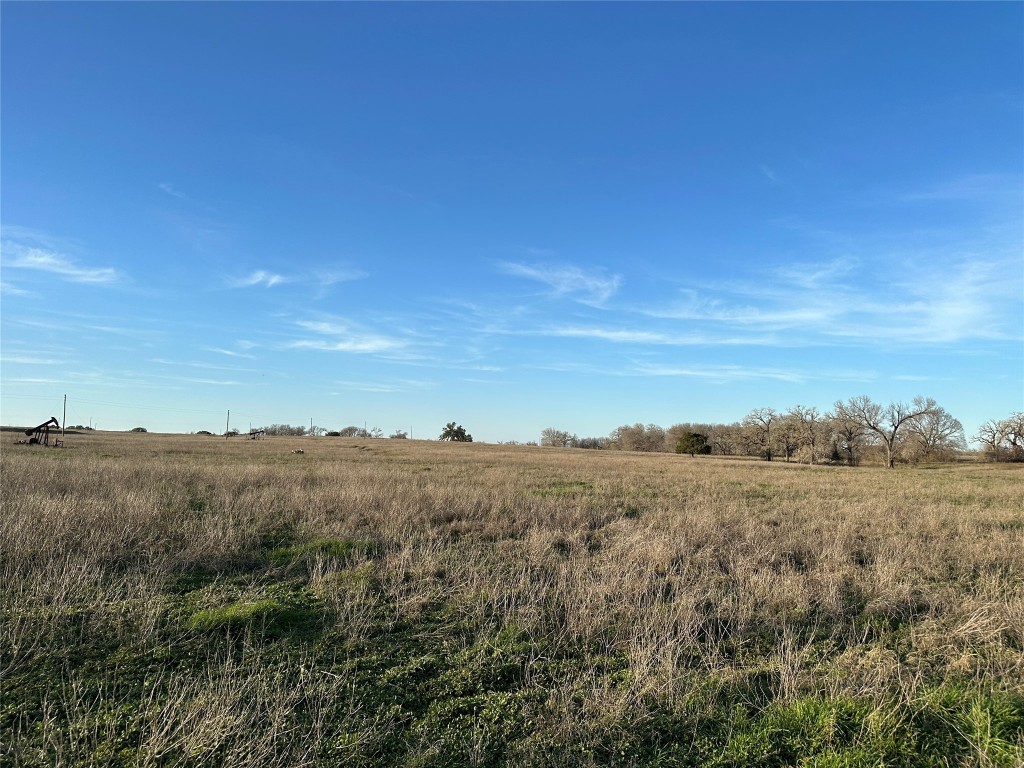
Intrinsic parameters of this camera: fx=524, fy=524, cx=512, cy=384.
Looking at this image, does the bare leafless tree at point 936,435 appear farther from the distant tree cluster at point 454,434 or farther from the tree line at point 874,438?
the distant tree cluster at point 454,434

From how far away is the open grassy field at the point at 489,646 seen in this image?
3.95 m

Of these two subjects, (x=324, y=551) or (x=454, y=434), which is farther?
(x=454, y=434)

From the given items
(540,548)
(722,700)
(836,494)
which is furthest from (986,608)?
(836,494)

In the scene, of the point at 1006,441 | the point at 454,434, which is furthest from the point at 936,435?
the point at 454,434

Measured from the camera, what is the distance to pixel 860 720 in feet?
14.2

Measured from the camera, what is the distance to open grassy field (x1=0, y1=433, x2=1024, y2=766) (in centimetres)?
395

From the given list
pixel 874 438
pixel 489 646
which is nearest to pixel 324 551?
pixel 489 646

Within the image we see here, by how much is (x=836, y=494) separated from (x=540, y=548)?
18.6 meters

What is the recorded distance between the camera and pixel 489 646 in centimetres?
556

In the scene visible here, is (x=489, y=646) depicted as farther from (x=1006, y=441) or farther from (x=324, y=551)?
(x=1006, y=441)

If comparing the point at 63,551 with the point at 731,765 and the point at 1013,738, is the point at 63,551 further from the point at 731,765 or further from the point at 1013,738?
the point at 1013,738

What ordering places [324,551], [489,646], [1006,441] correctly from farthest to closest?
1. [1006,441]
2. [324,551]
3. [489,646]

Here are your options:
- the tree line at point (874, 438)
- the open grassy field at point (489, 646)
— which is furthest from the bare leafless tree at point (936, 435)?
the open grassy field at point (489, 646)

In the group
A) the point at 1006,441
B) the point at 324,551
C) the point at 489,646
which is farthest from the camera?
the point at 1006,441
